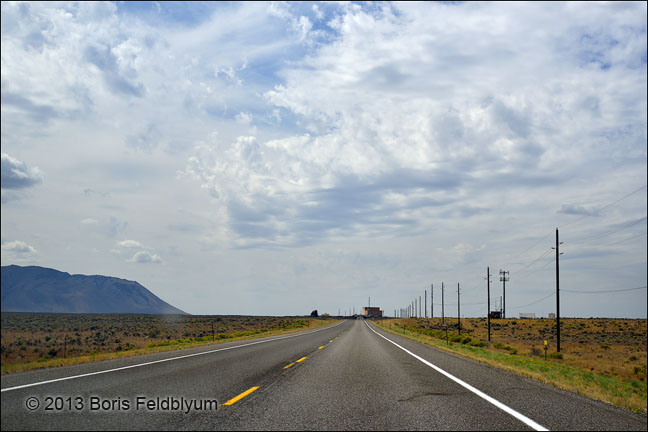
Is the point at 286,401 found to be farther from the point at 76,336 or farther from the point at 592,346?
the point at 592,346

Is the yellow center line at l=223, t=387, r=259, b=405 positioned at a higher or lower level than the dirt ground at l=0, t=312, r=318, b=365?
higher

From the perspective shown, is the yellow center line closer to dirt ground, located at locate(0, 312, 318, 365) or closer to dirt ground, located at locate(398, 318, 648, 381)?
dirt ground, located at locate(0, 312, 318, 365)

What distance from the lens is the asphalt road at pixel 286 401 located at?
7391 mm

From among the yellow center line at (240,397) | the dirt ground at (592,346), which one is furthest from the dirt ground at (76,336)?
the dirt ground at (592,346)

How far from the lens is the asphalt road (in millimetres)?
7391

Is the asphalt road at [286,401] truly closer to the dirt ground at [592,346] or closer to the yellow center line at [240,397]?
the yellow center line at [240,397]

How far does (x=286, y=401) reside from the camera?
921 centimetres

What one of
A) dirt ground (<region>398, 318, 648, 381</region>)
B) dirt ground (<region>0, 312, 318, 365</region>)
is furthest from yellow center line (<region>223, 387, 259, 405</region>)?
dirt ground (<region>398, 318, 648, 381</region>)

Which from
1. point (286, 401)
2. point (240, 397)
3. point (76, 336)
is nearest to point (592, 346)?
point (286, 401)

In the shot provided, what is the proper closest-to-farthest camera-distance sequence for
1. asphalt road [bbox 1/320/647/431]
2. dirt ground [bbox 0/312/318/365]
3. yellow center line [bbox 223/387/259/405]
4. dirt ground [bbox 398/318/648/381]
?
1. asphalt road [bbox 1/320/647/431]
2. yellow center line [bbox 223/387/259/405]
3. dirt ground [bbox 0/312/318/365]
4. dirt ground [bbox 398/318/648/381]

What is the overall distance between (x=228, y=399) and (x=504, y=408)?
190 inches

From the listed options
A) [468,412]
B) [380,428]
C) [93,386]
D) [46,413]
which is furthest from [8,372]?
[468,412]

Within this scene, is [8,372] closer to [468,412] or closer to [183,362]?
[183,362]

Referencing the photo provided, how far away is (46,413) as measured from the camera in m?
7.64
